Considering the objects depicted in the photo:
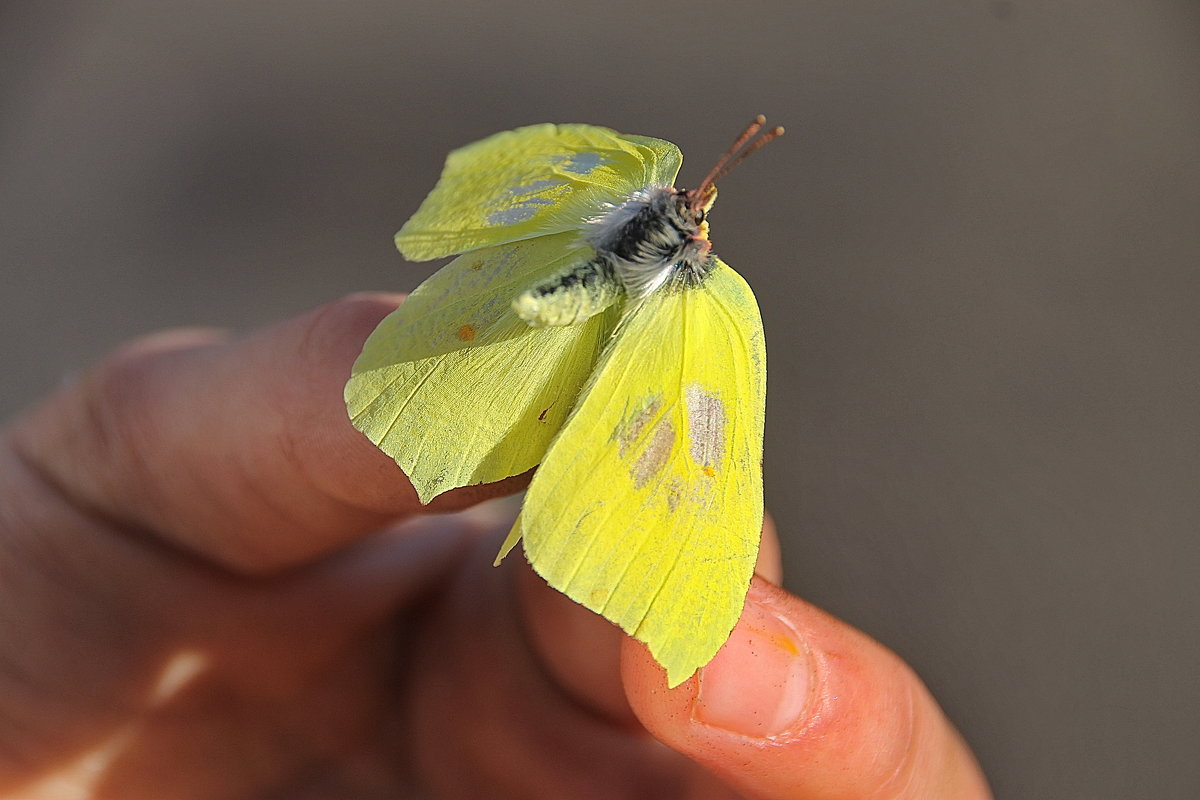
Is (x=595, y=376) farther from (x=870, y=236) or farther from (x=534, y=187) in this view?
(x=870, y=236)

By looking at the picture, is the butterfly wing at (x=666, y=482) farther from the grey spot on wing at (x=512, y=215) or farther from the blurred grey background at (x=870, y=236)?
the blurred grey background at (x=870, y=236)

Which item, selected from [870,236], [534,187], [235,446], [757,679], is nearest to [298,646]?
[235,446]

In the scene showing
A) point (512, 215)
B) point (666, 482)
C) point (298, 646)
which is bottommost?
point (298, 646)

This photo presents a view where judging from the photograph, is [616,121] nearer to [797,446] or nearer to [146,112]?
[797,446]

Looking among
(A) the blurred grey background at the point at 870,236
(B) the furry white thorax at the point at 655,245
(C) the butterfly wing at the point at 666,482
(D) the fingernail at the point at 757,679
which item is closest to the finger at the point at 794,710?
(D) the fingernail at the point at 757,679

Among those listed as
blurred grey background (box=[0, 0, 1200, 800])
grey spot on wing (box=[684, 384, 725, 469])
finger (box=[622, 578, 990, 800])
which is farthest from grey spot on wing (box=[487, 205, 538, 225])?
blurred grey background (box=[0, 0, 1200, 800])
